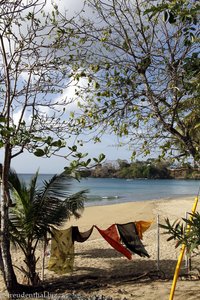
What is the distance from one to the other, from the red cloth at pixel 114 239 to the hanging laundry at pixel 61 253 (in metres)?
0.68

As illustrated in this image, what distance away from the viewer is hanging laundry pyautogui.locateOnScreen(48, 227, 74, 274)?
734 centimetres

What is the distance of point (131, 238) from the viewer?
778 centimetres

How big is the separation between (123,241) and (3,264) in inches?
99.3

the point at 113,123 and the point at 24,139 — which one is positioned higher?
the point at 113,123

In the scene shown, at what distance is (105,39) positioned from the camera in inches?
199

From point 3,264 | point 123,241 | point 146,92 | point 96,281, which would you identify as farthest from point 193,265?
point 146,92

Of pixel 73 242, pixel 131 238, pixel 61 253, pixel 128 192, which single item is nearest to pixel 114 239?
pixel 131 238

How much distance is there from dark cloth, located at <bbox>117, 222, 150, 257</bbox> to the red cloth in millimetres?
115

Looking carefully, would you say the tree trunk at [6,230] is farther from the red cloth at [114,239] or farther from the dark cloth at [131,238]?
the dark cloth at [131,238]

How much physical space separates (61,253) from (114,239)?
1059 mm

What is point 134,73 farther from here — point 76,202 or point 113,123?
point 76,202

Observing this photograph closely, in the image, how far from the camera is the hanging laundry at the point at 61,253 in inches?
289

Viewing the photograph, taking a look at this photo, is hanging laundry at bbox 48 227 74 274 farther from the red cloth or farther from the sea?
the sea

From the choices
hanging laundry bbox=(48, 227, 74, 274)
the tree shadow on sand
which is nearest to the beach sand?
the tree shadow on sand
